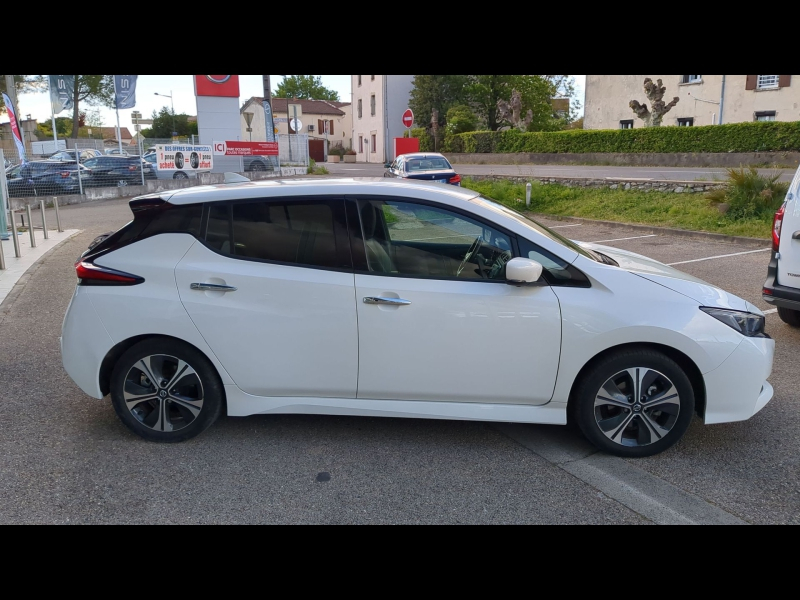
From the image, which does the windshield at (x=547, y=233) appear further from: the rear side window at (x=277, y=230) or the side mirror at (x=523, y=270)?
the rear side window at (x=277, y=230)

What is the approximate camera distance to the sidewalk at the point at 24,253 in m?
9.55

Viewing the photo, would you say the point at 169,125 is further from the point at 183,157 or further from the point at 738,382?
the point at 738,382

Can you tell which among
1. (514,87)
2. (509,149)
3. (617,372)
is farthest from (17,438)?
(514,87)

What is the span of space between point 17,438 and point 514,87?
5403 cm

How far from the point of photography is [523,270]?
3.79 metres

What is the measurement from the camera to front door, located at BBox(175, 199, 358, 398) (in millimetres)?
4023

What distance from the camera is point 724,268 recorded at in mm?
10273

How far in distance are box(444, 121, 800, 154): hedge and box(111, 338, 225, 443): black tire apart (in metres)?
29.2

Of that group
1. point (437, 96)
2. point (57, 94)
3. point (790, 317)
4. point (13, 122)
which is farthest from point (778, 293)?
point (437, 96)

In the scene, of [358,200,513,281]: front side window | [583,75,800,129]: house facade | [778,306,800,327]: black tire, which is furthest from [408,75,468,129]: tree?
[358,200,513,281]: front side window

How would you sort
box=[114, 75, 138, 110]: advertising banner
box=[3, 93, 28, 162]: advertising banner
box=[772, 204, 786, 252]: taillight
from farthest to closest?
box=[114, 75, 138, 110]: advertising banner → box=[3, 93, 28, 162]: advertising banner → box=[772, 204, 786, 252]: taillight

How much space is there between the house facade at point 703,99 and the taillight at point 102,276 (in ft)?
101

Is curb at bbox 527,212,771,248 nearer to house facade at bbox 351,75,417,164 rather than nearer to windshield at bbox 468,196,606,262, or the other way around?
windshield at bbox 468,196,606,262

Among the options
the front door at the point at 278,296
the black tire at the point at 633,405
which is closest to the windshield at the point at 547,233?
the black tire at the point at 633,405
